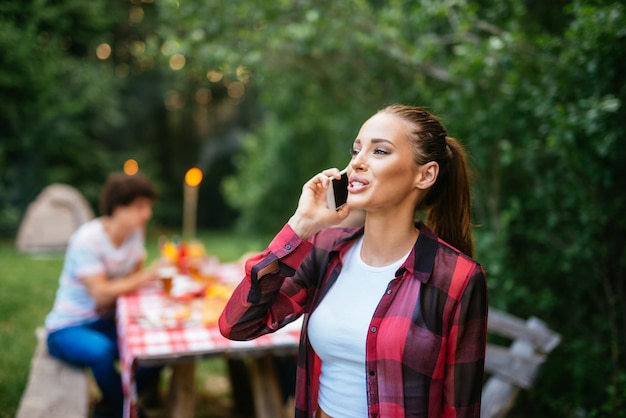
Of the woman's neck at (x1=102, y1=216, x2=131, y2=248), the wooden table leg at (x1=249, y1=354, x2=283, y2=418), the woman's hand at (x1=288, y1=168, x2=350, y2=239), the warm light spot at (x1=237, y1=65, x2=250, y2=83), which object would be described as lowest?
the wooden table leg at (x1=249, y1=354, x2=283, y2=418)

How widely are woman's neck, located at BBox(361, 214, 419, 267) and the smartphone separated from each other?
0.32 feet

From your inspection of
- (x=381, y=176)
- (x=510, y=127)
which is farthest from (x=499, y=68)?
(x=381, y=176)

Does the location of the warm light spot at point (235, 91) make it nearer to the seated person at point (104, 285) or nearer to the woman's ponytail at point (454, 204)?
the seated person at point (104, 285)

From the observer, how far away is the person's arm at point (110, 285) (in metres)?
3.06

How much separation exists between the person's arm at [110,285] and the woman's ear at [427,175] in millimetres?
2126

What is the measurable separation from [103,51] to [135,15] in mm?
1289

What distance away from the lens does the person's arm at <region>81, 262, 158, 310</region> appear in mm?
3062

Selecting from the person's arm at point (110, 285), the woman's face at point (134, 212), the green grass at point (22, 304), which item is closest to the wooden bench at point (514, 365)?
the person's arm at point (110, 285)

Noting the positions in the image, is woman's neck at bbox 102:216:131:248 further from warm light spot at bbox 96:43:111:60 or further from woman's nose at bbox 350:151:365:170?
warm light spot at bbox 96:43:111:60

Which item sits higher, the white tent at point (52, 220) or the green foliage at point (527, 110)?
the green foliage at point (527, 110)

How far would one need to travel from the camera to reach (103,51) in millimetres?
13062

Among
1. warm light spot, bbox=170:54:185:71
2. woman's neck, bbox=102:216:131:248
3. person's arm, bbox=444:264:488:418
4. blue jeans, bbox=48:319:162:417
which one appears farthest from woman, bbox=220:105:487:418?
warm light spot, bbox=170:54:185:71

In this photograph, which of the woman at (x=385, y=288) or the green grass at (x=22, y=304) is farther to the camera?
the green grass at (x=22, y=304)

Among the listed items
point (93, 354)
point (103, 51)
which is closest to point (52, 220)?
point (103, 51)
